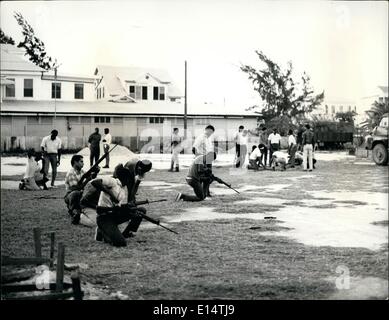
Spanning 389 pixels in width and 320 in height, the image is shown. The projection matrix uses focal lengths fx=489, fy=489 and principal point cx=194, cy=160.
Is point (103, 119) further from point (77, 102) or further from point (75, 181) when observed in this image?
point (75, 181)

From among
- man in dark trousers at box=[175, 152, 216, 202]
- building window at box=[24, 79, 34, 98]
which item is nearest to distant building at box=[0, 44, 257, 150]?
building window at box=[24, 79, 34, 98]

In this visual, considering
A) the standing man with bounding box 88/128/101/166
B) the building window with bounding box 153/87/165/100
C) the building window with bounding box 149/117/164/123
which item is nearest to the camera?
the standing man with bounding box 88/128/101/166

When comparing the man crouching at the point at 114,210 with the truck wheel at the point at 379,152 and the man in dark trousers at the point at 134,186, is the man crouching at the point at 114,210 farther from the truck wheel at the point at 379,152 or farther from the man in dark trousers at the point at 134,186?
the truck wheel at the point at 379,152

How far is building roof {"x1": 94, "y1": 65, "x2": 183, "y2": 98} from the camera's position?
569 centimetres

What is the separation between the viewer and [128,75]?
6.18 m

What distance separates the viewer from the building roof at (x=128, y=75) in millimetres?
5691

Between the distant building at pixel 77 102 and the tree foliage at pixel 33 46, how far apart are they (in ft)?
0.35

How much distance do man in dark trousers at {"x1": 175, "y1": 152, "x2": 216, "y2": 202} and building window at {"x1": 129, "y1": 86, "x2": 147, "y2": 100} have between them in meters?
1.38

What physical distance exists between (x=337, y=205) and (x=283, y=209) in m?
0.74

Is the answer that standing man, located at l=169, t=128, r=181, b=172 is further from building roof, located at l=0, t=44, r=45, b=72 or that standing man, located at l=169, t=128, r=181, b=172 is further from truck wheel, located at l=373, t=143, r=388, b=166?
truck wheel, located at l=373, t=143, r=388, b=166

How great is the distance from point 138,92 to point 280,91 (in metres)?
2.30

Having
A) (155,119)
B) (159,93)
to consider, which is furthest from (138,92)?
(155,119)
